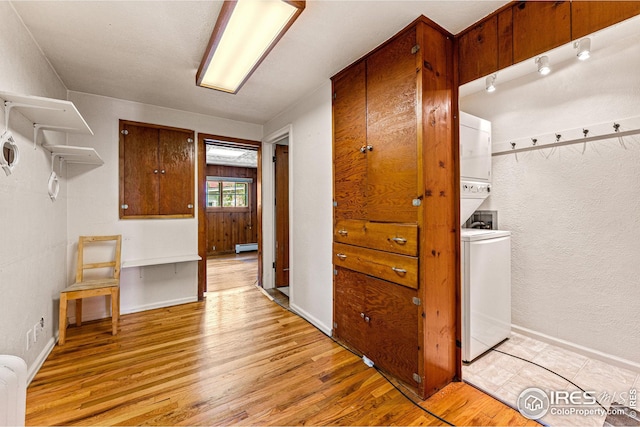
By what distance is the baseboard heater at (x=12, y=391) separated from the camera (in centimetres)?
114

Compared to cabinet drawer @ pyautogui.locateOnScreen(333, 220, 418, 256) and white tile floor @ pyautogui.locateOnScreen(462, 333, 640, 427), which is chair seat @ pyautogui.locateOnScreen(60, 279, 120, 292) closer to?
cabinet drawer @ pyautogui.locateOnScreen(333, 220, 418, 256)

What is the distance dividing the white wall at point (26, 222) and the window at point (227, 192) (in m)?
5.04

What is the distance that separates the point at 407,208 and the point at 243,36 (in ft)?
5.19

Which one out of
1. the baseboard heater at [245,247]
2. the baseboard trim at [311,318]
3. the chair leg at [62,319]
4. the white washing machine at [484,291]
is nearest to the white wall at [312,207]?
the baseboard trim at [311,318]

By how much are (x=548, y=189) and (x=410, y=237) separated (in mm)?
1613

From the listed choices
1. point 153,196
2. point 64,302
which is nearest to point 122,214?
point 153,196

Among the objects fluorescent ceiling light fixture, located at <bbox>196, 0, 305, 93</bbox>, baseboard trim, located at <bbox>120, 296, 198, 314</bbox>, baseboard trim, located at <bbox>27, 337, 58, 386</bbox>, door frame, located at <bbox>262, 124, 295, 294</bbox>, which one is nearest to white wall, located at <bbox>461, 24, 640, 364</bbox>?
fluorescent ceiling light fixture, located at <bbox>196, 0, 305, 93</bbox>

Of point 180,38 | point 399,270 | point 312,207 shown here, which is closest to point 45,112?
point 180,38

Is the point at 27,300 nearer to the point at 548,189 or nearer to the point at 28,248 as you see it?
the point at 28,248

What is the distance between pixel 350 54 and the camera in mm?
Answer: 2111

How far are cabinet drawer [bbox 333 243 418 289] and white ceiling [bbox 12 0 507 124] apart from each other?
1.55m

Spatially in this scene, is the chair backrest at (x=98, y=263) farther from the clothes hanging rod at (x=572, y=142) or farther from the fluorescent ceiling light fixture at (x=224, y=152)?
the clothes hanging rod at (x=572, y=142)

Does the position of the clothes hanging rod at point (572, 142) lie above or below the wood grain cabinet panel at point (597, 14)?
below

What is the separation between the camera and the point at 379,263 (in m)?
1.98
